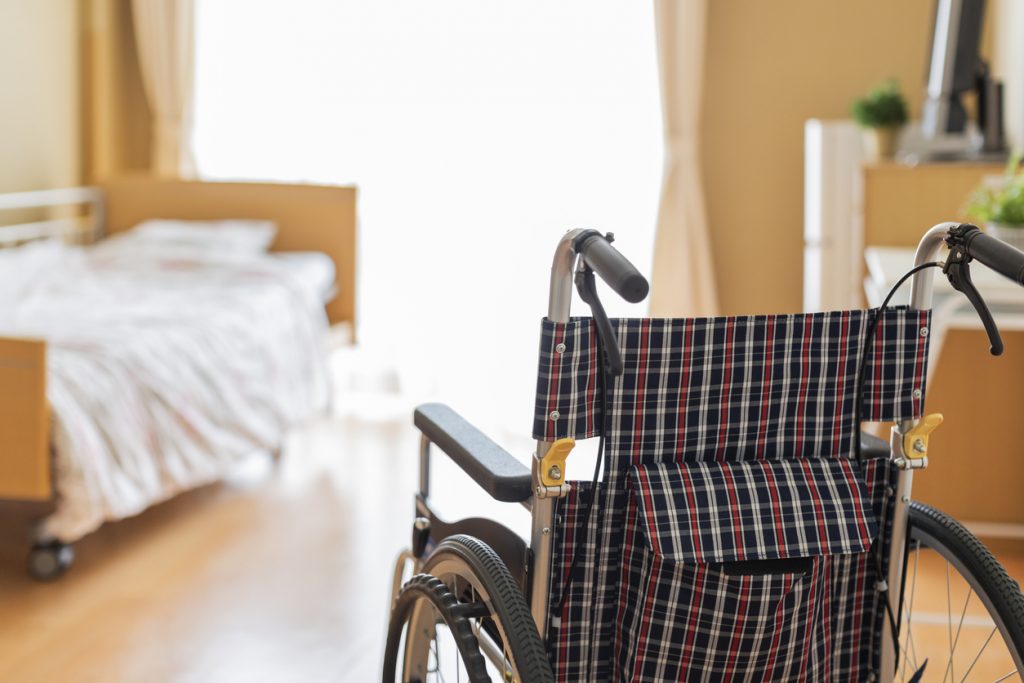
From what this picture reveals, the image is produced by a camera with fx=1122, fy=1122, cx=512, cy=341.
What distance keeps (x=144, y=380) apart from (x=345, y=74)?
1.89 metres

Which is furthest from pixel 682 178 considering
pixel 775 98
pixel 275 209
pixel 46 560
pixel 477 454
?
pixel 477 454

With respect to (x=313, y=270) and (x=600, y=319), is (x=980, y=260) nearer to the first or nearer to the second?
(x=600, y=319)

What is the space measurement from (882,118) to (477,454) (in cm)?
226

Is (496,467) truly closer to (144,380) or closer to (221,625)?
(221,625)

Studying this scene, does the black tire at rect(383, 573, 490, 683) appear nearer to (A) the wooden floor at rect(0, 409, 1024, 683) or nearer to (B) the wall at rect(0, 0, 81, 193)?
(A) the wooden floor at rect(0, 409, 1024, 683)

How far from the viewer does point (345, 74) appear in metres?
4.23

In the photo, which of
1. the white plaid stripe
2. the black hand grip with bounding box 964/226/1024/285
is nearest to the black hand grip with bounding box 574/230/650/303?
the white plaid stripe

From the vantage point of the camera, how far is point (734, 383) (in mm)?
A: 1198

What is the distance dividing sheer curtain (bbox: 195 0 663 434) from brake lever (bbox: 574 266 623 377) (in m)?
2.85

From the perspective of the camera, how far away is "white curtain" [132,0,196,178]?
434cm

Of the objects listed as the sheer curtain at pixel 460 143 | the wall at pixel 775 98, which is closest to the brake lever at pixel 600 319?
the sheer curtain at pixel 460 143

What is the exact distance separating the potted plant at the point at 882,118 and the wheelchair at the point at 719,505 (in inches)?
79.6

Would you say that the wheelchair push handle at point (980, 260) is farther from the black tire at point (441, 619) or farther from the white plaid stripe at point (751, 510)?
the black tire at point (441, 619)

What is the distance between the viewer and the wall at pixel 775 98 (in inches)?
156
